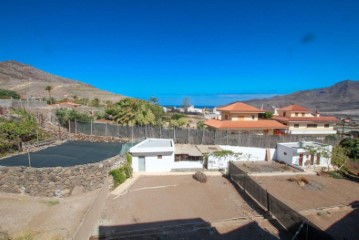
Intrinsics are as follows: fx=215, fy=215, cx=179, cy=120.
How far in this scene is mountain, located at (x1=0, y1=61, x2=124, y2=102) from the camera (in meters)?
59.2

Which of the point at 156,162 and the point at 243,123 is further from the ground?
the point at 243,123

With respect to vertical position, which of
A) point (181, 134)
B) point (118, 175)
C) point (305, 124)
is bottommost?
point (118, 175)

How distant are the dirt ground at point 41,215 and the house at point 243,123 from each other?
59.2 feet

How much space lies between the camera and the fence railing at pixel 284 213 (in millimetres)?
8633

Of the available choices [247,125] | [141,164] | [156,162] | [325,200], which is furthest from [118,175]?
[247,125]

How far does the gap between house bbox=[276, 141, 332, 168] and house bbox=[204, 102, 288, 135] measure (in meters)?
5.48

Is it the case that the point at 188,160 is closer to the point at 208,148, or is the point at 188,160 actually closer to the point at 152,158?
the point at 208,148

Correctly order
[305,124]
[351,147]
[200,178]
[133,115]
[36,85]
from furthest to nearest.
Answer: [36,85] → [305,124] → [133,115] → [351,147] → [200,178]

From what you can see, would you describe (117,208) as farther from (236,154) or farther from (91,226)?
(236,154)

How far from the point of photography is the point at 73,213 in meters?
11.2

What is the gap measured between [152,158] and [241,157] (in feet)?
29.5

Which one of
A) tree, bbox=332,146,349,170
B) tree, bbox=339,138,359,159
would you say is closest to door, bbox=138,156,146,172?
tree, bbox=332,146,349,170

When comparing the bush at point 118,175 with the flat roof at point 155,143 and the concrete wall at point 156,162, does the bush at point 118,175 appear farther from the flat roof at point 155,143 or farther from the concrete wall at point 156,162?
the flat roof at point 155,143

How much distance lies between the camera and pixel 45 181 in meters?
13.1
